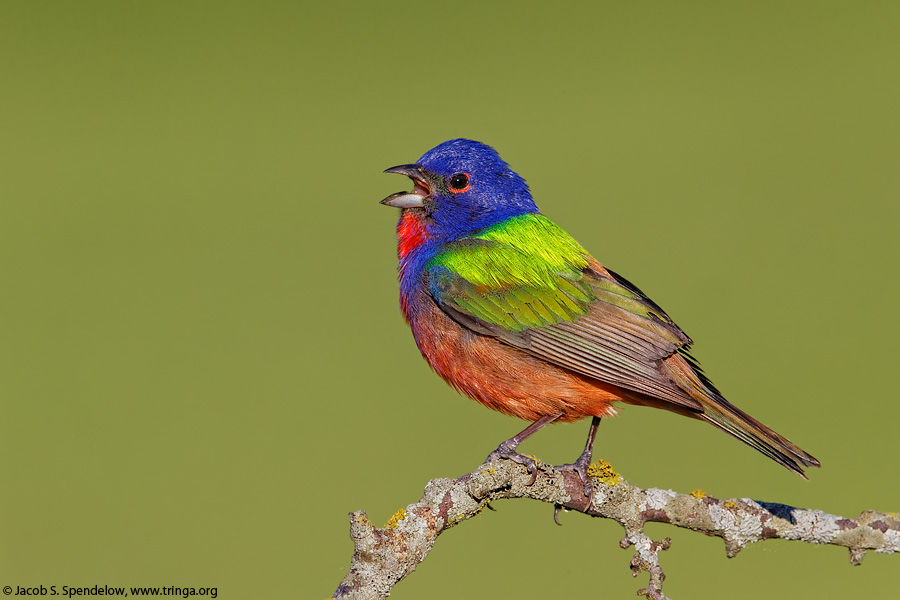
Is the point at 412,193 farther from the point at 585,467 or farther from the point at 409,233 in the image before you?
the point at 585,467

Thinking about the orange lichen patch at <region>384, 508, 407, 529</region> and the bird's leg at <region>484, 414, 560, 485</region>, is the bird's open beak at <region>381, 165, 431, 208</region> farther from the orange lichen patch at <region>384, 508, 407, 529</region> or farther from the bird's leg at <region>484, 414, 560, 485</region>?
the orange lichen patch at <region>384, 508, 407, 529</region>

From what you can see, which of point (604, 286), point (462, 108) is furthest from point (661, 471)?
point (462, 108)

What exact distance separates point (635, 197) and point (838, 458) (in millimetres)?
5127

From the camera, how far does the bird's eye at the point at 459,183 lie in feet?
19.7

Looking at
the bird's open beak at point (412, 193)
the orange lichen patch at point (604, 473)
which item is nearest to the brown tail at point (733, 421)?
the orange lichen patch at point (604, 473)

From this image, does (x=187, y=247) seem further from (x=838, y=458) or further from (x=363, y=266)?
(x=838, y=458)

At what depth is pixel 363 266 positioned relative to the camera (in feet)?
39.9

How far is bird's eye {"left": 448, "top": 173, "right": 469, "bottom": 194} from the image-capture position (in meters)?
6.02

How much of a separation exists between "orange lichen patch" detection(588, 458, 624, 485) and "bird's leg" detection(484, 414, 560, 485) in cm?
32

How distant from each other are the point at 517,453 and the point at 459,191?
6.42ft

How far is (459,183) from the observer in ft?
19.8

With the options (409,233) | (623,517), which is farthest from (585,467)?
(409,233)

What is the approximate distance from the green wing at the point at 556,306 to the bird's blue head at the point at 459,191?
0.17 meters

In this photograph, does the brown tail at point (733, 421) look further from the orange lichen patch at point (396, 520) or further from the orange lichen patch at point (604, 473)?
the orange lichen patch at point (396, 520)
